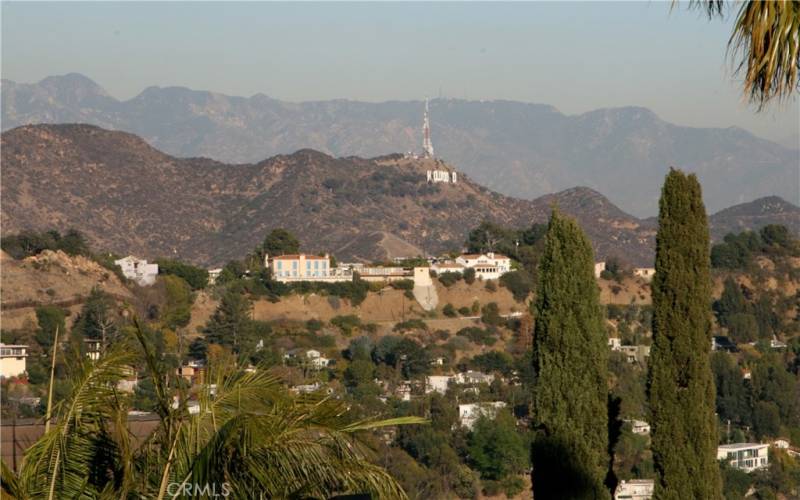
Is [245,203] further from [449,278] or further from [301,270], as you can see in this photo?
[449,278]

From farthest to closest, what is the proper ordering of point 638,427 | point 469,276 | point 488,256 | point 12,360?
point 488,256 → point 469,276 → point 12,360 → point 638,427

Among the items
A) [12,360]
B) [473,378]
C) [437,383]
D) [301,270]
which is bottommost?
[437,383]

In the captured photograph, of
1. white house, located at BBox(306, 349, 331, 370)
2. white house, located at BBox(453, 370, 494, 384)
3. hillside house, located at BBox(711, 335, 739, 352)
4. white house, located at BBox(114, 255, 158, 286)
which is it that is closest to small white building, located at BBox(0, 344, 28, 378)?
white house, located at BBox(306, 349, 331, 370)

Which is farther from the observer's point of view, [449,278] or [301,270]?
[301,270]

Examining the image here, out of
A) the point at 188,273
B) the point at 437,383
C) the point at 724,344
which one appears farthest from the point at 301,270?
the point at 724,344

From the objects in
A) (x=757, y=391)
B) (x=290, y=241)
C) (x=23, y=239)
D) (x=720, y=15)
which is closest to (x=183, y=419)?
(x=720, y=15)

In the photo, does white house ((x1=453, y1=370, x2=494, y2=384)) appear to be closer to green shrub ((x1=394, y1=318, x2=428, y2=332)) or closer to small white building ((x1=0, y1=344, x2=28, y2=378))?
green shrub ((x1=394, y1=318, x2=428, y2=332))
